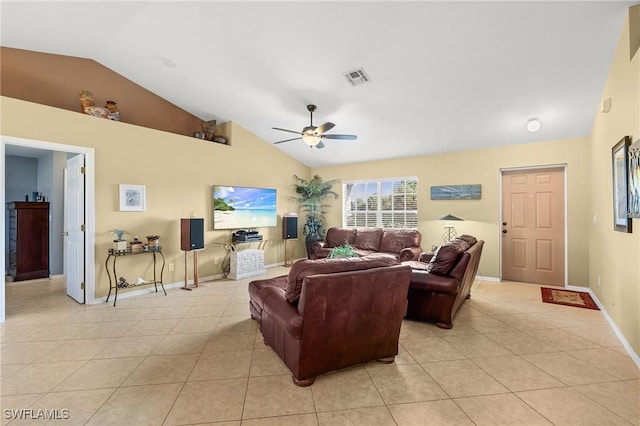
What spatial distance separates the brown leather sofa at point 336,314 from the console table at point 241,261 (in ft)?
10.4

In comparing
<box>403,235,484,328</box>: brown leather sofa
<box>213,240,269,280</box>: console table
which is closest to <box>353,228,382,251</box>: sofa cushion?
<box>213,240,269,280</box>: console table

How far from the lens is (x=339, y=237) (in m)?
6.31

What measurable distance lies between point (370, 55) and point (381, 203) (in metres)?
3.84

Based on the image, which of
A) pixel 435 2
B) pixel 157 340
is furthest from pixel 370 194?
pixel 157 340

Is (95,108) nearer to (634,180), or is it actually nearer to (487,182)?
(634,180)

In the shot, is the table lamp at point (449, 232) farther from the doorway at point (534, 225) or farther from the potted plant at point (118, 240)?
the potted plant at point (118, 240)

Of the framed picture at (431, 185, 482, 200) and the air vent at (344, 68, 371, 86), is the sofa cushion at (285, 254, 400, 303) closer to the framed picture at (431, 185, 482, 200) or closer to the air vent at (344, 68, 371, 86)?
the air vent at (344, 68, 371, 86)

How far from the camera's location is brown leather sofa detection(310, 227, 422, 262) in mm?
5343

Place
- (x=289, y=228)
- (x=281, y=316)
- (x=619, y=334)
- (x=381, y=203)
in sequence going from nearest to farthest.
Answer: (x=281, y=316)
(x=619, y=334)
(x=289, y=228)
(x=381, y=203)

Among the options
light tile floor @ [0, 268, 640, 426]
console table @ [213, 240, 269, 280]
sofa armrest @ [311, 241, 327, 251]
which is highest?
sofa armrest @ [311, 241, 327, 251]

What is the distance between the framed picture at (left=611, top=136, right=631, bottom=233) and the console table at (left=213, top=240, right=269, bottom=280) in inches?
205

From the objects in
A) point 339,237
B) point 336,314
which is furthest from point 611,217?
point 339,237

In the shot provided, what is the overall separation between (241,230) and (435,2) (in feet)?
15.6

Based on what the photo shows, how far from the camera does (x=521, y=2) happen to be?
2.35 meters
